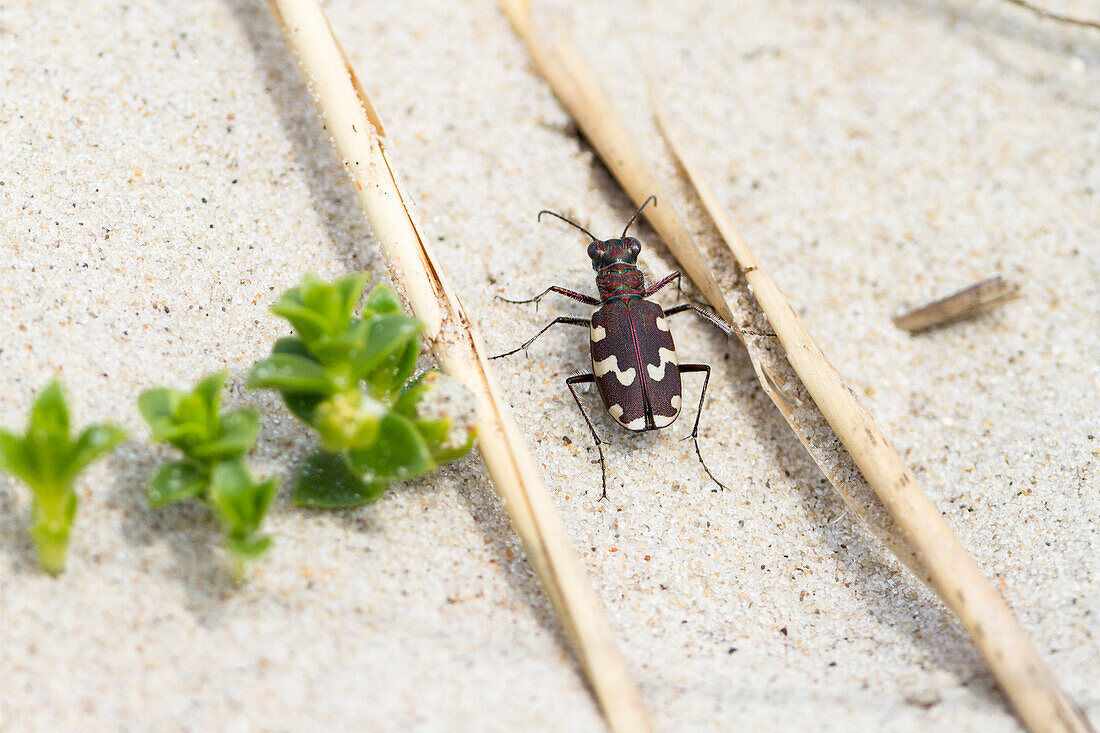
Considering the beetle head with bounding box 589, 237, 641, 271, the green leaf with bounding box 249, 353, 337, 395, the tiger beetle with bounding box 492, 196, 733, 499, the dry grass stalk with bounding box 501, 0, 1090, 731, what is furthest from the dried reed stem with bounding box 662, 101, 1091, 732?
the green leaf with bounding box 249, 353, 337, 395

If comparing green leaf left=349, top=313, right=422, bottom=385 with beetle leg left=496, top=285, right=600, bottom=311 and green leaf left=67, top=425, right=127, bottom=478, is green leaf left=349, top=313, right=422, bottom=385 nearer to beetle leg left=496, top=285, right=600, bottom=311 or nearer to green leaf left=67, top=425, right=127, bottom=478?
green leaf left=67, top=425, right=127, bottom=478

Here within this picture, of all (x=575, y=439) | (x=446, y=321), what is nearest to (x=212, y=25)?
(x=446, y=321)

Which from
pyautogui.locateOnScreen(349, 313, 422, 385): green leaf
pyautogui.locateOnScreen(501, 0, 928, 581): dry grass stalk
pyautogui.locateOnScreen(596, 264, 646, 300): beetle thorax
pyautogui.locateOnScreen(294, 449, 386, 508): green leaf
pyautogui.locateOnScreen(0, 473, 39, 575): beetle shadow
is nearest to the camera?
pyautogui.locateOnScreen(0, 473, 39, 575): beetle shadow

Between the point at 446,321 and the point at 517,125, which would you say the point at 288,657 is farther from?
the point at 517,125

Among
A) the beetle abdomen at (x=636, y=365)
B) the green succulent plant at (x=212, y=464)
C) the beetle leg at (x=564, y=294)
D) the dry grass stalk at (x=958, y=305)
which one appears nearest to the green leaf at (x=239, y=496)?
the green succulent plant at (x=212, y=464)

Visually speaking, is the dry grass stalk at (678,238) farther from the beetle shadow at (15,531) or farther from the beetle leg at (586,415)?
the beetle shadow at (15,531)

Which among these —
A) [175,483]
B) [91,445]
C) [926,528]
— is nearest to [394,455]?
[175,483]
